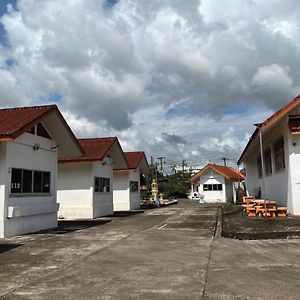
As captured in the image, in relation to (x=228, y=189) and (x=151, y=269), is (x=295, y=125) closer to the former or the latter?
(x=151, y=269)

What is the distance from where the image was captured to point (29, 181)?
14273 mm

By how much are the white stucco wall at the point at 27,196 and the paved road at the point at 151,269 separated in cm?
147

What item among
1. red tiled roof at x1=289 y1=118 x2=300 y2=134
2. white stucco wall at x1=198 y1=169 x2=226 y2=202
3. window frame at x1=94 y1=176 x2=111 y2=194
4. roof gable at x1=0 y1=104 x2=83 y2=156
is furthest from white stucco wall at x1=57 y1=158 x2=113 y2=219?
white stucco wall at x1=198 y1=169 x2=226 y2=202

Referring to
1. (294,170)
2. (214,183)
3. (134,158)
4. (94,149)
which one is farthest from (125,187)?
(214,183)

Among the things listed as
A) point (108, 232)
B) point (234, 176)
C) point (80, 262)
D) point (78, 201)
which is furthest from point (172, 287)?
point (234, 176)

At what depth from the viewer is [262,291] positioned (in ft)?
18.5

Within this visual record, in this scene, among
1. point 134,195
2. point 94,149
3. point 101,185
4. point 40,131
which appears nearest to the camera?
point 40,131

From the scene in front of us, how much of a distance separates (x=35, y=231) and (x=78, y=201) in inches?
277

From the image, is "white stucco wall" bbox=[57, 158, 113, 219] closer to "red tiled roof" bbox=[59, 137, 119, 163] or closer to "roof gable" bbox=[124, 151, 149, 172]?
"red tiled roof" bbox=[59, 137, 119, 163]

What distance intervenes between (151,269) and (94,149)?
1515 centimetres

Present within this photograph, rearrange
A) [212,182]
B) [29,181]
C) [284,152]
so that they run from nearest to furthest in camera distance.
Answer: [29,181]
[284,152]
[212,182]

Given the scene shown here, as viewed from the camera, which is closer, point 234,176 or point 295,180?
point 295,180

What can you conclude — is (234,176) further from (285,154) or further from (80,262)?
(80,262)

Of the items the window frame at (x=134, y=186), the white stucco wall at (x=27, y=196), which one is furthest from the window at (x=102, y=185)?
the window frame at (x=134, y=186)
